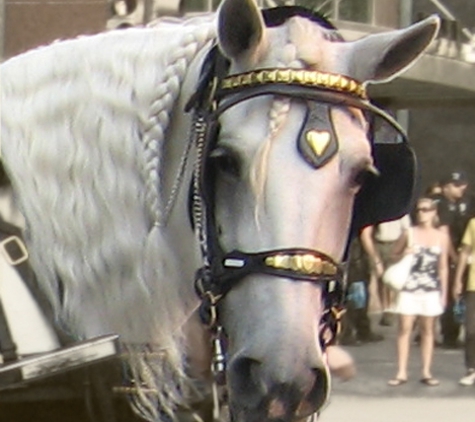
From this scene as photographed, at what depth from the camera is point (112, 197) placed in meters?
2.73

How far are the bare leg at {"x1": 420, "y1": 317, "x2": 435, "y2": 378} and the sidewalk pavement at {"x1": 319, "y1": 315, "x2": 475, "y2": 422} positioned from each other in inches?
5.3

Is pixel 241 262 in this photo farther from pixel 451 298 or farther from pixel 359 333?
pixel 359 333

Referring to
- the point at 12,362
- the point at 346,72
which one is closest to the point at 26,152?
the point at 12,362

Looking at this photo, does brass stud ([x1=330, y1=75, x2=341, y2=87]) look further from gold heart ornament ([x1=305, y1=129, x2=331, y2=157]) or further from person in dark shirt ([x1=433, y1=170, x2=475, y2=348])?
person in dark shirt ([x1=433, y1=170, x2=475, y2=348])

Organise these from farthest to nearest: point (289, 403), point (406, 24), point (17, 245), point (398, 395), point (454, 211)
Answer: point (406, 24) → point (454, 211) → point (398, 395) → point (17, 245) → point (289, 403)

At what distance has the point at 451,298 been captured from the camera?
1070cm

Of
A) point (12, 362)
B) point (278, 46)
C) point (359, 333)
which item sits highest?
point (278, 46)

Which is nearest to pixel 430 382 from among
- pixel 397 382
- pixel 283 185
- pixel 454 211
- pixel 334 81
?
pixel 397 382

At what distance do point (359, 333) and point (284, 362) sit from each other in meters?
9.42

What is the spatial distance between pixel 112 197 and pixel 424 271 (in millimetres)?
6805

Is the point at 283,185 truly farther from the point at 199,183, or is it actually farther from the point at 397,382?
the point at 397,382

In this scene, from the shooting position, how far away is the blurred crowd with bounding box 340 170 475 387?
30.8 ft

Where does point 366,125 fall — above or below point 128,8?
below

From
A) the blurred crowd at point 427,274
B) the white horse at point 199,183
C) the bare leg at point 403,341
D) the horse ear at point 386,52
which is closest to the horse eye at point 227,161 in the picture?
the white horse at point 199,183
